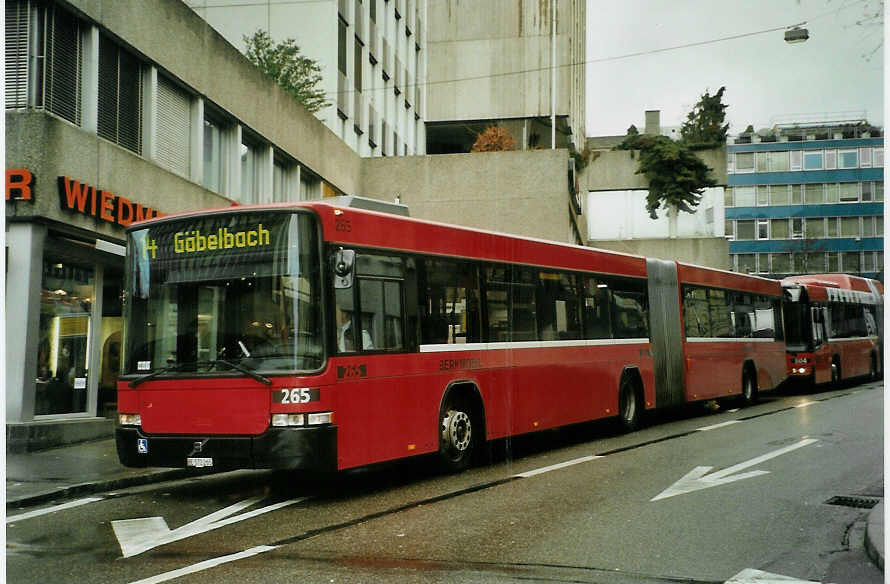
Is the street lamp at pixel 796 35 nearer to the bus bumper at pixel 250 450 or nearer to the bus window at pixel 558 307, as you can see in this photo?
the bus window at pixel 558 307

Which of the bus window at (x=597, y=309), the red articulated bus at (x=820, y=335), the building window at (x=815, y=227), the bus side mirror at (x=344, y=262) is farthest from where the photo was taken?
the red articulated bus at (x=820, y=335)

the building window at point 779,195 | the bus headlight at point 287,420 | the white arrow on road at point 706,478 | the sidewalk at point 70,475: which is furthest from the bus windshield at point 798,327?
the bus headlight at point 287,420

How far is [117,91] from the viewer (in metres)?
16.6

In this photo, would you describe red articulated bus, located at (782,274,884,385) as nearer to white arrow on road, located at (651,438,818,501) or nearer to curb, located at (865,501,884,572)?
white arrow on road, located at (651,438,818,501)

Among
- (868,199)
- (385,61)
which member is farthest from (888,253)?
(385,61)

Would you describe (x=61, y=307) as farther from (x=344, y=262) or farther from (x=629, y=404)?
(x=629, y=404)

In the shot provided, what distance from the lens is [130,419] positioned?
10.0 m

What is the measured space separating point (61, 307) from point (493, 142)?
71.4 ft

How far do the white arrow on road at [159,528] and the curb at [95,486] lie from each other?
906 mm

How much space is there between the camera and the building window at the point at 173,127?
59.8 ft

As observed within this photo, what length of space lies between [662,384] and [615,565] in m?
11.2

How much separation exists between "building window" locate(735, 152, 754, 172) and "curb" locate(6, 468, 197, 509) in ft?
25.4

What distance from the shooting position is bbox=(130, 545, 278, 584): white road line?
646 centimetres

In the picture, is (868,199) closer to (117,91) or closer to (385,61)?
(117,91)
